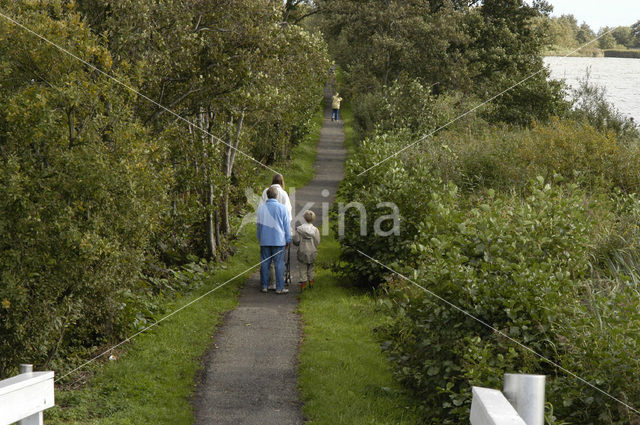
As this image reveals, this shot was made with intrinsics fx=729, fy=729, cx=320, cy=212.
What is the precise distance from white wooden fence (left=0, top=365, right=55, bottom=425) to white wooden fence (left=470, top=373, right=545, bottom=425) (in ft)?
6.08

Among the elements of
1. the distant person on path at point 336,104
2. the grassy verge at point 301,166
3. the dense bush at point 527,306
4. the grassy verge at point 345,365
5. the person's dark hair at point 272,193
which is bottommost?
the grassy verge at point 345,365

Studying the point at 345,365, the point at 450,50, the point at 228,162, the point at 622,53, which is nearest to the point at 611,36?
the point at 622,53

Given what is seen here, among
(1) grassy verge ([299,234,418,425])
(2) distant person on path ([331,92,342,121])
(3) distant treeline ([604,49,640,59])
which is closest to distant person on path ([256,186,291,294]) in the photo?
(1) grassy verge ([299,234,418,425])

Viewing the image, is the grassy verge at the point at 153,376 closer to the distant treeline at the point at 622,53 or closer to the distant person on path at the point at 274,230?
the distant person on path at the point at 274,230

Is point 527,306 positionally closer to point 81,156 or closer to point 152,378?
point 152,378

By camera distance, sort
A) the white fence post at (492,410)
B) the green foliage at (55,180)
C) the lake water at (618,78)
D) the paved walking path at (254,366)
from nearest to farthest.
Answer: the white fence post at (492,410) < the green foliage at (55,180) < the paved walking path at (254,366) < the lake water at (618,78)

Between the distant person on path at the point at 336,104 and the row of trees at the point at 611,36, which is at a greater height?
the distant person on path at the point at 336,104

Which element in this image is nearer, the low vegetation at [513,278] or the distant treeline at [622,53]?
the low vegetation at [513,278]

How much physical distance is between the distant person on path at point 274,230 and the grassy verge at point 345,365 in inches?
33.1

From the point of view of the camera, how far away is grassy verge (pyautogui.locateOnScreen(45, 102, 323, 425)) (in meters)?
8.05

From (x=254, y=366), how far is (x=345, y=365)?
4.04ft

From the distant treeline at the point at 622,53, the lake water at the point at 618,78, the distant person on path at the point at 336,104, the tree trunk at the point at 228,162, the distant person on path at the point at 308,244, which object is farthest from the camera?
the distant person on path at the point at 336,104

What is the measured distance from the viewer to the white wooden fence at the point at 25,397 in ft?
9.38

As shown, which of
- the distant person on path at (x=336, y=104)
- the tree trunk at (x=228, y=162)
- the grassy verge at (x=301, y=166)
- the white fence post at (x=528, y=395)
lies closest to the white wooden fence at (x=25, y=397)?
the white fence post at (x=528, y=395)
